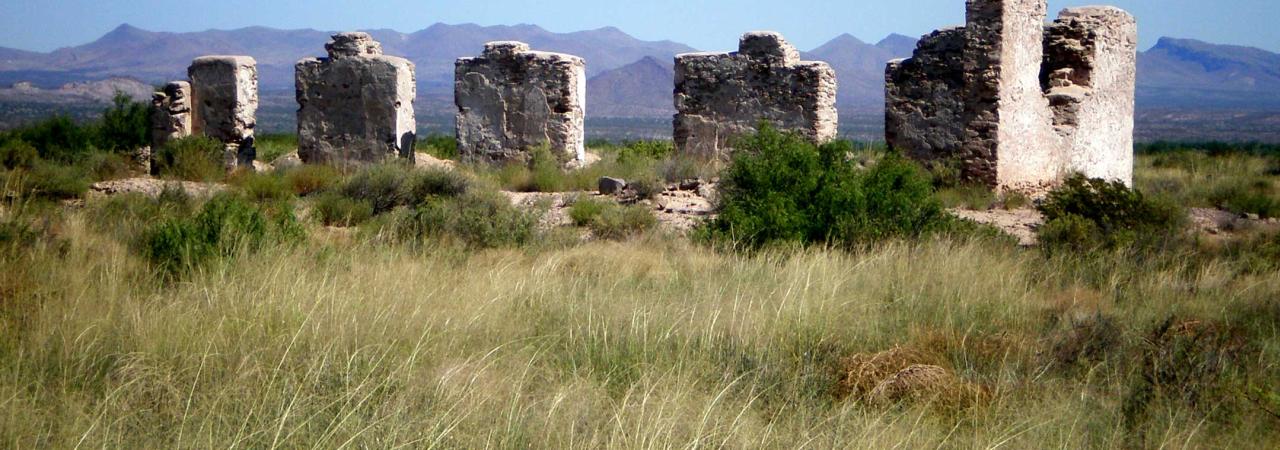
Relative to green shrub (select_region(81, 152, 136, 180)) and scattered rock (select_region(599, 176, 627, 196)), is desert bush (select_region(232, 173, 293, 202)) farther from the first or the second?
scattered rock (select_region(599, 176, 627, 196))

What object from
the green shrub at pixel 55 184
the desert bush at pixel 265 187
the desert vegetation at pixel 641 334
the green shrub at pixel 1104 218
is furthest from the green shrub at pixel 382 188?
the green shrub at pixel 1104 218

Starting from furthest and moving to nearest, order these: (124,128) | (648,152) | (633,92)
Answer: (633,92) < (124,128) < (648,152)

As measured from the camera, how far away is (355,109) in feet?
54.1

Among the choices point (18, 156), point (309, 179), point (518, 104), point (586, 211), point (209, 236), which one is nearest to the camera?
point (209, 236)

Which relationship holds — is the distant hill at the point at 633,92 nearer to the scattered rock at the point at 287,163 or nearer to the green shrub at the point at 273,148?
the green shrub at the point at 273,148

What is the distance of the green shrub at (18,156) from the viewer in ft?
55.0

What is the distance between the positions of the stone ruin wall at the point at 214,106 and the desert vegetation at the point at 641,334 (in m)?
7.54

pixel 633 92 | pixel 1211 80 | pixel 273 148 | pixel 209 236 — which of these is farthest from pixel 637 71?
pixel 209 236

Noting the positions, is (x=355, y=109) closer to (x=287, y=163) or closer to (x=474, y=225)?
(x=287, y=163)

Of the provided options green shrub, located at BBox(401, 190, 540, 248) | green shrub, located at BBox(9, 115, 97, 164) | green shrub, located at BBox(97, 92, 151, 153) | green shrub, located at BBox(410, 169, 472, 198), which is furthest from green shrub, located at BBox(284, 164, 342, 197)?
green shrub, located at BBox(9, 115, 97, 164)

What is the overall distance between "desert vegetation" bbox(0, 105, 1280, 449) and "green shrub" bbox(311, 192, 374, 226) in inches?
87.1

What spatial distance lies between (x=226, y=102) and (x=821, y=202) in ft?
34.0

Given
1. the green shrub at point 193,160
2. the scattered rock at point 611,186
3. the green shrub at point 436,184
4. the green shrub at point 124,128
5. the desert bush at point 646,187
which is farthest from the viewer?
the green shrub at point 124,128

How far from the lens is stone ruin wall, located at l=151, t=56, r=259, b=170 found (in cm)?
1680
